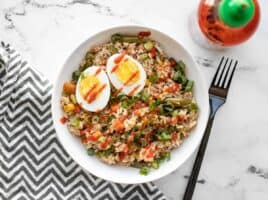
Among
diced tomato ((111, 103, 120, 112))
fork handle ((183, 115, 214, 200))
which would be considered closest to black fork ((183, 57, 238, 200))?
fork handle ((183, 115, 214, 200))

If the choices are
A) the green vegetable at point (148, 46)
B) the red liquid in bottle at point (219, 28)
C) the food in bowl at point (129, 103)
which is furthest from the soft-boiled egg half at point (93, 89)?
the red liquid in bottle at point (219, 28)

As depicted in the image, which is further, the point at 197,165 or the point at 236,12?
the point at 197,165

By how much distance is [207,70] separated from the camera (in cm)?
142

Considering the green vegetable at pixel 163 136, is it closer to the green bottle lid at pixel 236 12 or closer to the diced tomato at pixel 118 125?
the diced tomato at pixel 118 125

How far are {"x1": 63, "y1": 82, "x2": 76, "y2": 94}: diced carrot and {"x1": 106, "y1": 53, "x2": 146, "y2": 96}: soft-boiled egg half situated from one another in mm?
83

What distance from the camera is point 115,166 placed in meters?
1.35

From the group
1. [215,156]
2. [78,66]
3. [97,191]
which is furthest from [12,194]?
[215,156]

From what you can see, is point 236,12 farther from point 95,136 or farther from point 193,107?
point 95,136

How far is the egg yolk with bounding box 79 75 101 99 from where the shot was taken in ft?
4.28

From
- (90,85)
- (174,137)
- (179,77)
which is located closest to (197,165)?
(174,137)

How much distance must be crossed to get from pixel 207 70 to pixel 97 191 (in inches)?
14.6

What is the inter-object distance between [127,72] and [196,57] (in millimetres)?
194

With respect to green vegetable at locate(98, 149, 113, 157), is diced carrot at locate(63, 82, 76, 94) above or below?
above

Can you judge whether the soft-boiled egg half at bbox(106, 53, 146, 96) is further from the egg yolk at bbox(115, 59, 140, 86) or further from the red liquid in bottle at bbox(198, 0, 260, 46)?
the red liquid in bottle at bbox(198, 0, 260, 46)
